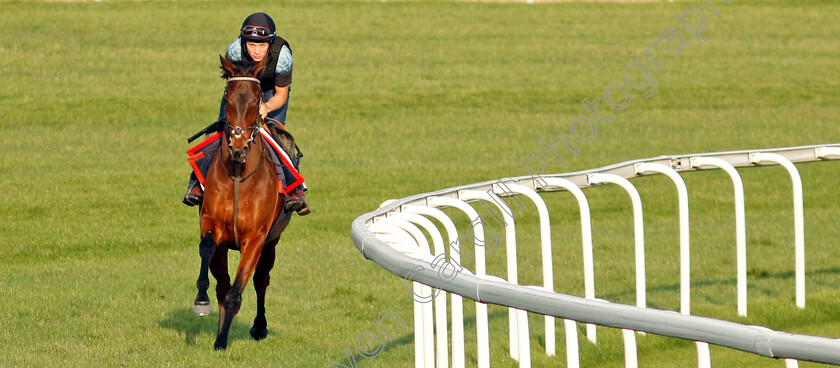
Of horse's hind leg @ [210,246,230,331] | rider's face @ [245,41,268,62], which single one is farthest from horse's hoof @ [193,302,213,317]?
rider's face @ [245,41,268,62]

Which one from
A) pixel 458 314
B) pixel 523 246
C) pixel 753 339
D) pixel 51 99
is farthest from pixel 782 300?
pixel 51 99

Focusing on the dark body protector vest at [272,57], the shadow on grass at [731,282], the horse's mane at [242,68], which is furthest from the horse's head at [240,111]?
the shadow on grass at [731,282]

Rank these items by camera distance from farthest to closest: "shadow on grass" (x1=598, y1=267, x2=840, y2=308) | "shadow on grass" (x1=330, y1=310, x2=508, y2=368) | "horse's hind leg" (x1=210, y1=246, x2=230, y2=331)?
"shadow on grass" (x1=598, y1=267, x2=840, y2=308), "horse's hind leg" (x1=210, y1=246, x2=230, y2=331), "shadow on grass" (x1=330, y1=310, x2=508, y2=368)

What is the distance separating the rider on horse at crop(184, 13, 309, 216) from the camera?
23.3 ft

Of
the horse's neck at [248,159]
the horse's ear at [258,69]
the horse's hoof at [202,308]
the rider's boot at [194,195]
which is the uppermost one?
the horse's ear at [258,69]

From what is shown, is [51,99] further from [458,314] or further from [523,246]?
[458,314]

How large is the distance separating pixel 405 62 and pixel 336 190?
28.8 feet

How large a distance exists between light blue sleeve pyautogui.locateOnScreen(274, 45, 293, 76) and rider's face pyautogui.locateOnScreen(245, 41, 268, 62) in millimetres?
110

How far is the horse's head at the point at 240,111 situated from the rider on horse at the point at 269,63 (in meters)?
0.43

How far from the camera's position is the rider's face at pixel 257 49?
7.16 meters

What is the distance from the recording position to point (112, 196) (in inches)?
500

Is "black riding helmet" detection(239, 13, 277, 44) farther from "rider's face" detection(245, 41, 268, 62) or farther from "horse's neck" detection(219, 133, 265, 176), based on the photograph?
"horse's neck" detection(219, 133, 265, 176)

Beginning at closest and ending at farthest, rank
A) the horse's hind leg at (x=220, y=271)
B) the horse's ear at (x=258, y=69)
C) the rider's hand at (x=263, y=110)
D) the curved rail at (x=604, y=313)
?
the curved rail at (x=604, y=313)
the horse's ear at (x=258, y=69)
the rider's hand at (x=263, y=110)
the horse's hind leg at (x=220, y=271)

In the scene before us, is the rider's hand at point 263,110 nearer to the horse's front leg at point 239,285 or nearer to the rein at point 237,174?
the rein at point 237,174
